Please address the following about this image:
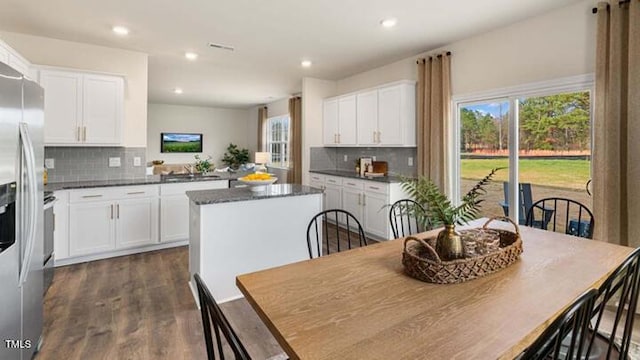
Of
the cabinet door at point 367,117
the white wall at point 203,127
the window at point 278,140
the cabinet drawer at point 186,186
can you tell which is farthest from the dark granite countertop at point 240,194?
the white wall at point 203,127

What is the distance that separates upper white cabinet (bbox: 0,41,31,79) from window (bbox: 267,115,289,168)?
5.45m

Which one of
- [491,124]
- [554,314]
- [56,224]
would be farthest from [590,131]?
[56,224]

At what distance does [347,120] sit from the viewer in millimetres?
5613

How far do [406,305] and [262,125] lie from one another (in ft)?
29.1

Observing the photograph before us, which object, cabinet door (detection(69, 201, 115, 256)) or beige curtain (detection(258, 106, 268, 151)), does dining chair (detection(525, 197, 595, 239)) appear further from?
beige curtain (detection(258, 106, 268, 151))

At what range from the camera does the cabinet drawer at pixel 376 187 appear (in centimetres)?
455

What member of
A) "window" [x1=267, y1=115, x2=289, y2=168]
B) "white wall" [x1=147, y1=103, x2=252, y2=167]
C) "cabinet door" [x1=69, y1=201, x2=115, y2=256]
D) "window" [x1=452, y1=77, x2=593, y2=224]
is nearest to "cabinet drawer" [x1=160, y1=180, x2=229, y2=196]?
"cabinet door" [x1=69, y1=201, x2=115, y2=256]

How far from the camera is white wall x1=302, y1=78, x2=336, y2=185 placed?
609cm

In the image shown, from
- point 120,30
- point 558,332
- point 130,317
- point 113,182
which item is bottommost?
point 130,317

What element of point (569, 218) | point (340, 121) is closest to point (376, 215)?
point (340, 121)

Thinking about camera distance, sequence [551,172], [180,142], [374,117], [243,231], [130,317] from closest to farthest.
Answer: [130,317], [243,231], [551,172], [374,117], [180,142]

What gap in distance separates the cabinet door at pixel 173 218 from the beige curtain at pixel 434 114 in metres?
3.27

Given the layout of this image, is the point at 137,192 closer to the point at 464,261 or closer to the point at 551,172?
the point at 464,261

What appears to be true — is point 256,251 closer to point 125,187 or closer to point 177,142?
point 125,187
